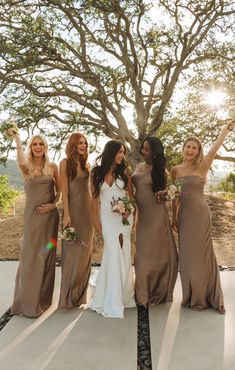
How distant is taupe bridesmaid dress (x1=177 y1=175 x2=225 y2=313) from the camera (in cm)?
509

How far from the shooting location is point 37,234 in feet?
16.8

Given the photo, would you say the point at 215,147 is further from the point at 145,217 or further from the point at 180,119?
the point at 180,119

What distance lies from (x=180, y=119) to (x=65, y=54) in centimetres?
357

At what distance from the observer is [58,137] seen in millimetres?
11336

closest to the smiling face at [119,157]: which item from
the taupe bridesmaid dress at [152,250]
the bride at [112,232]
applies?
the bride at [112,232]

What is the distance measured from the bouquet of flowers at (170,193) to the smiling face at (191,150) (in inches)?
20.0

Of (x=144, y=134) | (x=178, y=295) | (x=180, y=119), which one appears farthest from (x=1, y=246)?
(x=178, y=295)

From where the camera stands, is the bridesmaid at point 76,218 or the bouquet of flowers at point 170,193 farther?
the bridesmaid at point 76,218

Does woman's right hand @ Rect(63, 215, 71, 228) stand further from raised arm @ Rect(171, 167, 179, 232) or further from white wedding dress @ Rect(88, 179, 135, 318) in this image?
raised arm @ Rect(171, 167, 179, 232)

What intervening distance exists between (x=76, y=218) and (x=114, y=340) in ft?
5.53

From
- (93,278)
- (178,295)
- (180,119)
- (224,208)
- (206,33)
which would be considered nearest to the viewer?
(178,295)

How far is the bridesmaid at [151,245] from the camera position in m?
5.24

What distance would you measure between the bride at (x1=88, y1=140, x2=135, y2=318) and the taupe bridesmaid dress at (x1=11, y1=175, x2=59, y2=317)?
1.96 ft

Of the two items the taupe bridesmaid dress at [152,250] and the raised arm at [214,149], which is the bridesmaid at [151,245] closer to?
the taupe bridesmaid dress at [152,250]
